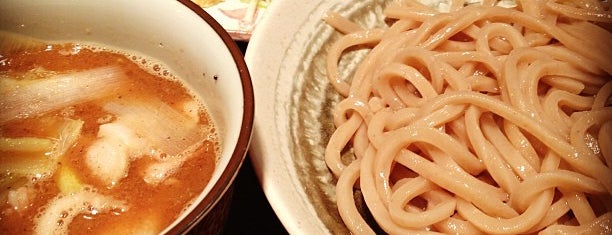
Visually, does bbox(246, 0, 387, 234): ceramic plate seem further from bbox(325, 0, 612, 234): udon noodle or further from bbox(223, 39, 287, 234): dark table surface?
bbox(223, 39, 287, 234): dark table surface

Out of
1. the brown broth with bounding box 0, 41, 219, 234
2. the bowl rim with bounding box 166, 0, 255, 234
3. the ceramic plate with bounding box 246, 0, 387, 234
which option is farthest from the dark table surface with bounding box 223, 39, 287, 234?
the bowl rim with bounding box 166, 0, 255, 234

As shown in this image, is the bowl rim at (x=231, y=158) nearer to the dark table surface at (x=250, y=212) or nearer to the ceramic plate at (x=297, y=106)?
the ceramic plate at (x=297, y=106)

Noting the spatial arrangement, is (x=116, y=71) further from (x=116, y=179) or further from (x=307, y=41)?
(x=307, y=41)

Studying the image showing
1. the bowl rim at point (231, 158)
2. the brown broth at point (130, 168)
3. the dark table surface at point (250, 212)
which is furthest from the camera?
the dark table surface at point (250, 212)

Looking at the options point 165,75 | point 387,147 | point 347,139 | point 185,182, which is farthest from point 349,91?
point 185,182

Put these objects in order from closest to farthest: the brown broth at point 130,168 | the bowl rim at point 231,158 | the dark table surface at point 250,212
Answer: the bowl rim at point 231,158
the brown broth at point 130,168
the dark table surface at point 250,212

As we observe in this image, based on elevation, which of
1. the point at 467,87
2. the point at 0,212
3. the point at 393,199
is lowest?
the point at 393,199

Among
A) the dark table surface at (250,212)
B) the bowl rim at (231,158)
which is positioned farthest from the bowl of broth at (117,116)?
the dark table surface at (250,212)
